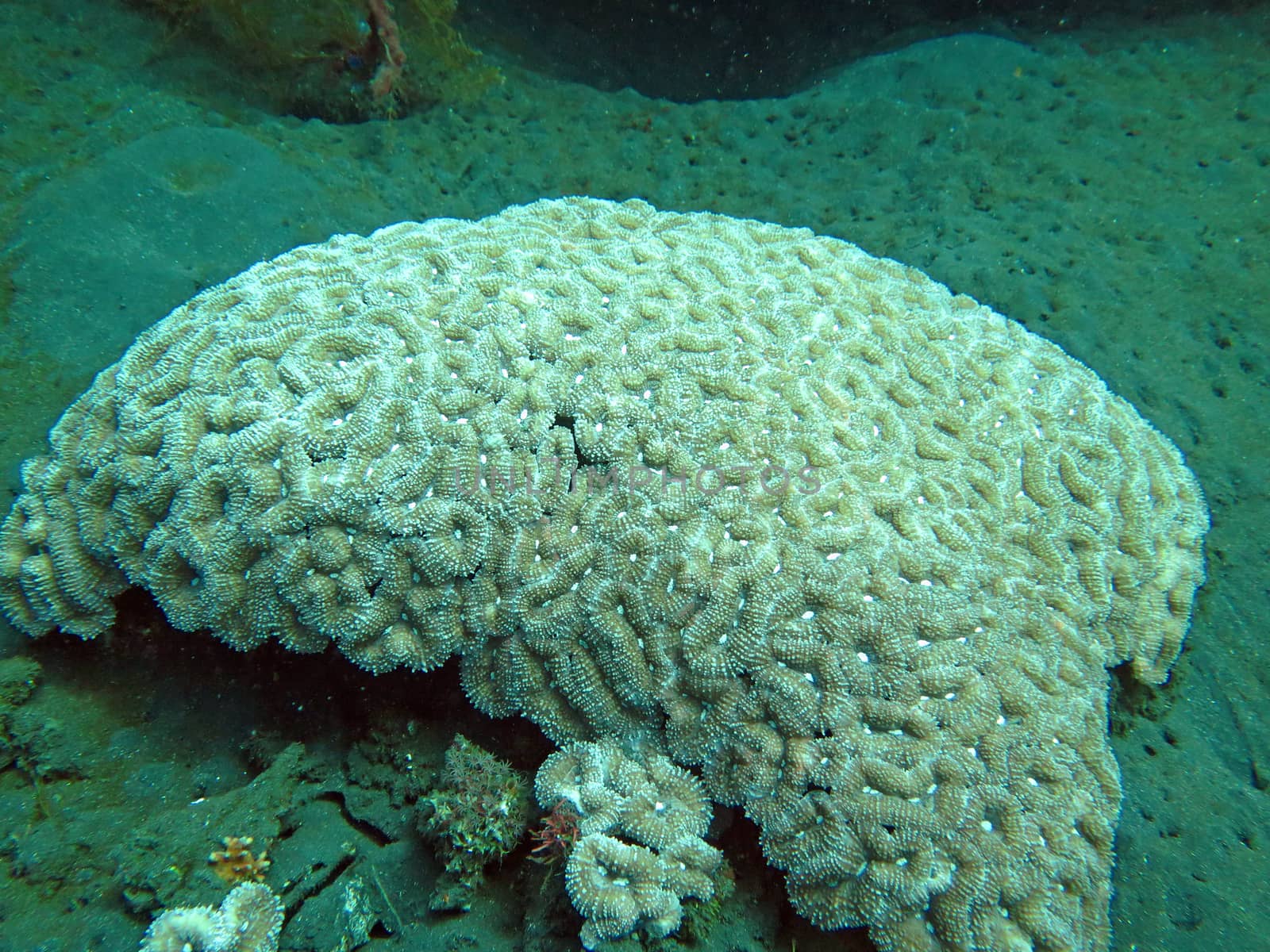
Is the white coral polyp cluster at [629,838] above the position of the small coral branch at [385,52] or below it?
below

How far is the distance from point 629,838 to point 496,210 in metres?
4.62

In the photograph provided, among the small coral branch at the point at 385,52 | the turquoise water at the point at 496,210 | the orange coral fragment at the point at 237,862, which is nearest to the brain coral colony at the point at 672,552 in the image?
the turquoise water at the point at 496,210

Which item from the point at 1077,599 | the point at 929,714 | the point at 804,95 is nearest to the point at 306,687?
the point at 929,714

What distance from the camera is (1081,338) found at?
4.50 metres

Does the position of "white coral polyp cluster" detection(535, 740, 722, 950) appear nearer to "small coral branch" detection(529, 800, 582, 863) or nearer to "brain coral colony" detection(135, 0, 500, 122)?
"small coral branch" detection(529, 800, 582, 863)

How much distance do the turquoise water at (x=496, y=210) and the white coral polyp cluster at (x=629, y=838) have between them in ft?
0.75

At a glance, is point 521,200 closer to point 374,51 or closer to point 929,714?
point 374,51

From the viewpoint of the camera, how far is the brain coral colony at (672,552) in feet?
8.53

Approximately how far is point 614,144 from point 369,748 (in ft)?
17.1

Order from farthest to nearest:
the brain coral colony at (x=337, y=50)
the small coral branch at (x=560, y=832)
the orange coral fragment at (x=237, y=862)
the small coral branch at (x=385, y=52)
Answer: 1. the small coral branch at (x=385, y=52)
2. the brain coral colony at (x=337, y=50)
3. the orange coral fragment at (x=237, y=862)
4. the small coral branch at (x=560, y=832)

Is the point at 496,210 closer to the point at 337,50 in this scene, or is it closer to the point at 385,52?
the point at 385,52

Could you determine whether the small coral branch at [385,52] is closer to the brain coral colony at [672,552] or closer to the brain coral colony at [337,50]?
the brain coral colony at [337,50]

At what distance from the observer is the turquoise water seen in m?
2.90

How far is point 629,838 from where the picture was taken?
8.52ft
